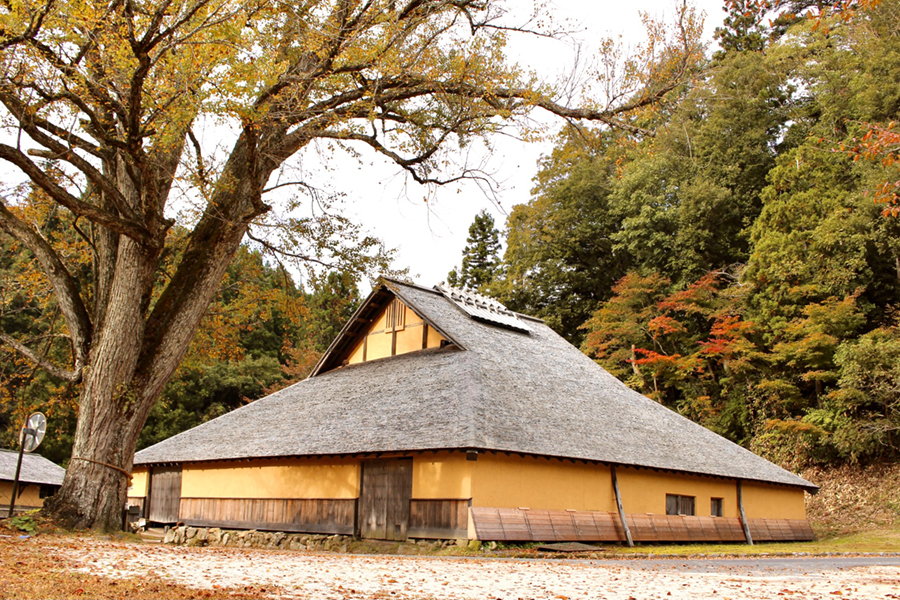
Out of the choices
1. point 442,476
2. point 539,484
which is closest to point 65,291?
point 442,476

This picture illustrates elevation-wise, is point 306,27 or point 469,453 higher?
point 306,27

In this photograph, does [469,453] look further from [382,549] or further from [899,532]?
[899,532]

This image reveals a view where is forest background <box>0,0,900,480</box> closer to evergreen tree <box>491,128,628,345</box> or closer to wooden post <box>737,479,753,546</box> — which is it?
evergreen tree <box>491,128,628,345</box>

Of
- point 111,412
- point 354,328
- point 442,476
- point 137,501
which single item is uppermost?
point 354,328

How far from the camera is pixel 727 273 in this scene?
35281 millimetres

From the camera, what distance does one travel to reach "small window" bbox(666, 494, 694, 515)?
19.4 m

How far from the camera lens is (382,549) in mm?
15547

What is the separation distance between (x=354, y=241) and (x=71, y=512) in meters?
7.36

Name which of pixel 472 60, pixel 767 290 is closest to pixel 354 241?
pixel 472 60

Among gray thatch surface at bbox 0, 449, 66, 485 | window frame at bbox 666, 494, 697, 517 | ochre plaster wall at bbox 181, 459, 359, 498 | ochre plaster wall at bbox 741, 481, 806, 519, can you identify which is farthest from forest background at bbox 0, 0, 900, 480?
window frame at bbox 666, 494, 697, 517

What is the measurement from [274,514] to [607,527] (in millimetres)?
8682

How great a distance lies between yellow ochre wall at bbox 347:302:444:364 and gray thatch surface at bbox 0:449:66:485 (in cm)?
1646

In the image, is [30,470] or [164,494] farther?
[30,470]

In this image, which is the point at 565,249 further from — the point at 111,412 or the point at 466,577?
the point at 466,577
